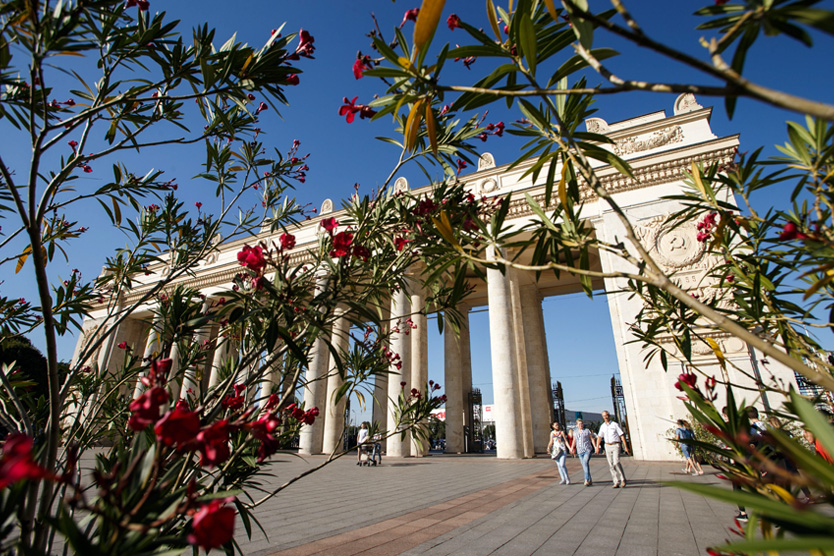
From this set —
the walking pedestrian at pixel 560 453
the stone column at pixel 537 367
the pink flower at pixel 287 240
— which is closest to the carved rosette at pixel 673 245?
the walking pedestrian at pixel 560 453

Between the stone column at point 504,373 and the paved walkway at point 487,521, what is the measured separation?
6.74 meters

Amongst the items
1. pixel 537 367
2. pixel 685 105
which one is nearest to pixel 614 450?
pixel 537 367

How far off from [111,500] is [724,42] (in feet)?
5.81

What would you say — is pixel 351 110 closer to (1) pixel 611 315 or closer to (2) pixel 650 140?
(1) pixel 611 315

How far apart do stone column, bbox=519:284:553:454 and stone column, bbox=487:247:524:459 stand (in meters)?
4.31

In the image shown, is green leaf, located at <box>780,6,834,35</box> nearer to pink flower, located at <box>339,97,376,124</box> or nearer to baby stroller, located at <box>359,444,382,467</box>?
pink flower, located at <box>339,97,376,124</box>

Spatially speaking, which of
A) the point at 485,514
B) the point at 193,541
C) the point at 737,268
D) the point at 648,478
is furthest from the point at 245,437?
the point at 648,478

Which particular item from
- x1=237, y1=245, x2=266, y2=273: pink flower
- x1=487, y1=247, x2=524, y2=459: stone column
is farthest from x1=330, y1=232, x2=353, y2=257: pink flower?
x1=487, y1=247, x2=524, y2=459: stone column

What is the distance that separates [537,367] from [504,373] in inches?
220

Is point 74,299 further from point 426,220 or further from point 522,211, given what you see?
point 522,211

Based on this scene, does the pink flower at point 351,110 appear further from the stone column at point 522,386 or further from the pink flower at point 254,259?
the stone column at point 522,386

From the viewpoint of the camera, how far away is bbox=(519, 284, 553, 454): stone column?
731 inches

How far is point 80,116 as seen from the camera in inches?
71.0

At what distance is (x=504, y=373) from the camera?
48.6 feet
